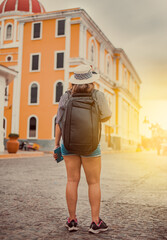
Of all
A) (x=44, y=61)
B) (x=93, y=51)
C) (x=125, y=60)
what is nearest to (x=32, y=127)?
(x=44, y=61)

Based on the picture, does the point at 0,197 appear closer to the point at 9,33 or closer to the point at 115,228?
the point at 115,228

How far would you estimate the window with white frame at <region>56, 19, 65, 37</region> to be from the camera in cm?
3191

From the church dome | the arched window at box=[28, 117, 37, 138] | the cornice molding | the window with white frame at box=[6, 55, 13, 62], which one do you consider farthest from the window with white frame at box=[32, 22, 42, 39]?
the cornice molding

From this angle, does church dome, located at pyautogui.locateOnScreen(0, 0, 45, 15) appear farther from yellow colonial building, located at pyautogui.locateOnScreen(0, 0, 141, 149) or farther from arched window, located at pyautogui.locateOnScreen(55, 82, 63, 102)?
arched window, located at pyautogui.locateOnScreen(55, 82, 63, 102)

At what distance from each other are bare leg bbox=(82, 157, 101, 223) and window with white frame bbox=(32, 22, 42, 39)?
31325mm

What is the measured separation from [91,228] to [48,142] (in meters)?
27.8

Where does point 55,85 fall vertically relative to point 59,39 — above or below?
below

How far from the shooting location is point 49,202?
190 inches

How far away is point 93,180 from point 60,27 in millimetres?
30334

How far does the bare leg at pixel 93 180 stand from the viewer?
3.27 metres

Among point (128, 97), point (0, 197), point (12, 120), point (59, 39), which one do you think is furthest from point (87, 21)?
point (0, 197)

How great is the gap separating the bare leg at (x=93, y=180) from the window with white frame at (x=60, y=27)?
29.9 m

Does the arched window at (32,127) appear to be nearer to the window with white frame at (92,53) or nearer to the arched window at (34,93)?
the arched window at (34,93)

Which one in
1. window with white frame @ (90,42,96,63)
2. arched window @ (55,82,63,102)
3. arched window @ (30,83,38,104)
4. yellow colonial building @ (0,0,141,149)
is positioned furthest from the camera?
window with white frame @ (90,42,96,63)
